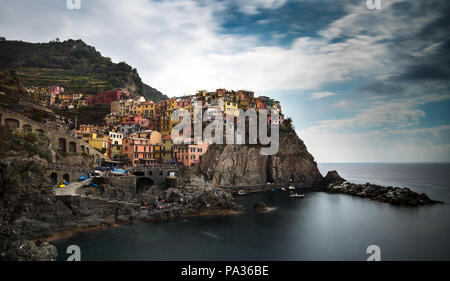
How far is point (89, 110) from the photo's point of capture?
77812 millimetres

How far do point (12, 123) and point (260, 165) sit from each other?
161 ft

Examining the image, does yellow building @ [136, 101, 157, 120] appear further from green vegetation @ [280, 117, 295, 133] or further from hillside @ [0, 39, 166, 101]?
green vegetation @ [280, 117, 295, 133]

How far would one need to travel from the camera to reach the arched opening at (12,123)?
1423 inches

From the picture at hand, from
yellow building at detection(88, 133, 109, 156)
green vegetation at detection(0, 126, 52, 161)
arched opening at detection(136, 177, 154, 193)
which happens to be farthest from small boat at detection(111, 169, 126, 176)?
yellow building at detection(88, 133, 109, 156)

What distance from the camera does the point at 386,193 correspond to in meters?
52.8

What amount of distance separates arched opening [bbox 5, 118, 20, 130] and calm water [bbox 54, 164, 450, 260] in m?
20.3

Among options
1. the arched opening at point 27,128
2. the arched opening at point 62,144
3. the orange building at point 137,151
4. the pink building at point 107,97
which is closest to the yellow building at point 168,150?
the orange building at point 137,151

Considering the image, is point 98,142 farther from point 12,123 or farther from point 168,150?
point 12,123

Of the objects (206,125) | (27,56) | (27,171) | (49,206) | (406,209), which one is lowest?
(406,209)

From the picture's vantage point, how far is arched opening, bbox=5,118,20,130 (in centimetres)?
3616

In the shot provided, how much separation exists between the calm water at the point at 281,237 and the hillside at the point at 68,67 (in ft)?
262
